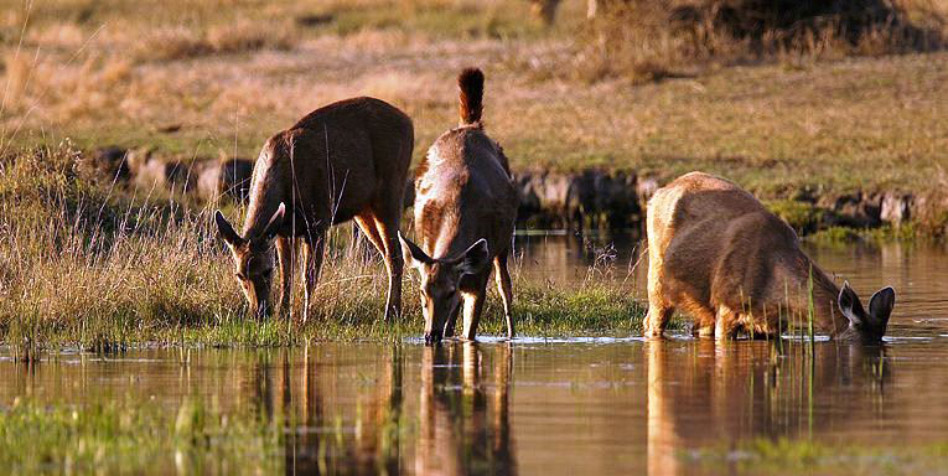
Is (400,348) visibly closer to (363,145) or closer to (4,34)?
(363,145)

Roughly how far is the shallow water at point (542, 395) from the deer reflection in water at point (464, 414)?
13mm

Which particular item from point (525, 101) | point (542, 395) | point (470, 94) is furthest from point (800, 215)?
point (542, 395)

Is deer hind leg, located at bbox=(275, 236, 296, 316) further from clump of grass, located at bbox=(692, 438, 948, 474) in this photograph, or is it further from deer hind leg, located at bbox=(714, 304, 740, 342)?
clump of grass, located at bbox=(692, 438, 948, 474)

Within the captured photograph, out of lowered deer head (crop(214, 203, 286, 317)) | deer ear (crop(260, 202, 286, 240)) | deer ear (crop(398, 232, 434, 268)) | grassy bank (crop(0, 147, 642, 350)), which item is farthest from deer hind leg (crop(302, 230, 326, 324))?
deer ear (crop(398, 232, 434, 268))

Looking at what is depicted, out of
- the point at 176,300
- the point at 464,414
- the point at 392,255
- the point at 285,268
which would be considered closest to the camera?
the point at 464,414

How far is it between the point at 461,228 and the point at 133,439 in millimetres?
5565

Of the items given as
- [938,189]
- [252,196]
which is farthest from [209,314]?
[938,189]

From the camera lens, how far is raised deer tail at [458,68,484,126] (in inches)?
650

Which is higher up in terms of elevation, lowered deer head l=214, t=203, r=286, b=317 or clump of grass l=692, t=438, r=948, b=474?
lowered deer head l=214, t=203, r=286, b=317

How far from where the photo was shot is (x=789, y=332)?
14633mm

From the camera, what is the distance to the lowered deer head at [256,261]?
1505 centimetres

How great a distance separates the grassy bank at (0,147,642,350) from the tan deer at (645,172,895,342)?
794mm

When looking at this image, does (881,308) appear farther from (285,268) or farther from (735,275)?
(285,268)

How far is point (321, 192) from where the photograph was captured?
16406mm
